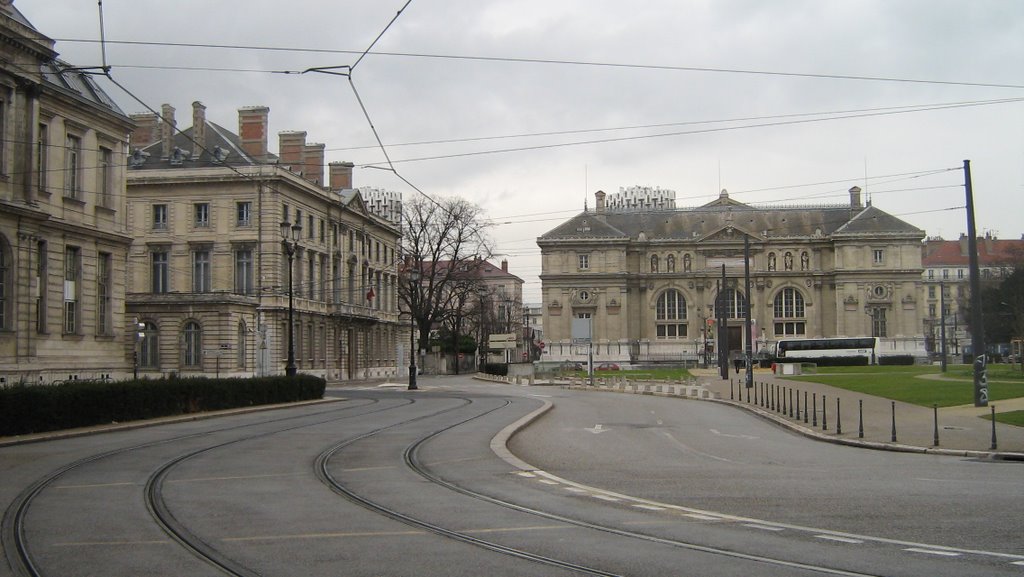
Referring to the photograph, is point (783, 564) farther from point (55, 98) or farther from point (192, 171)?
point (192, 171)

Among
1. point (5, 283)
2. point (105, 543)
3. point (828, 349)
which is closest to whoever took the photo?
point (105, 543)

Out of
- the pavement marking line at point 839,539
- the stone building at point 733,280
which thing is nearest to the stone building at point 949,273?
the stone building at point 733,280

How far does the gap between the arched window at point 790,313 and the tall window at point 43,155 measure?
91.9 metres

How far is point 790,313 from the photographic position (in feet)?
382

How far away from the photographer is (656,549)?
9.41 m

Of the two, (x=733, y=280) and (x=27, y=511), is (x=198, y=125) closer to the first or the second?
(x=27, y=511)

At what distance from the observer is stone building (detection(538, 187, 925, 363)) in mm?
112688

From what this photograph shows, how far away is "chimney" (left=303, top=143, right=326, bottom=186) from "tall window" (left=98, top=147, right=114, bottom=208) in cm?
3047

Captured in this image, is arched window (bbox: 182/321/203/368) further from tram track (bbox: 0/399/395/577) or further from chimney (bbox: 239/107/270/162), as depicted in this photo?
tram track (bbox: 0/399/395/577)

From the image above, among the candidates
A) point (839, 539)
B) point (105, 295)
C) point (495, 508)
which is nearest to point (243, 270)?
point (105, 295)

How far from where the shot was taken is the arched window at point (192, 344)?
60.6m

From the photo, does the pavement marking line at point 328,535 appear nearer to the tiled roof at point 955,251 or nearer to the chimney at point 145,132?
the chimney at point 145,132

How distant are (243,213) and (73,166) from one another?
25.5 meters

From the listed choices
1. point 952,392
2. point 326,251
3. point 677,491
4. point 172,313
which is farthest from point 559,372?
point 677,491
